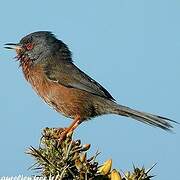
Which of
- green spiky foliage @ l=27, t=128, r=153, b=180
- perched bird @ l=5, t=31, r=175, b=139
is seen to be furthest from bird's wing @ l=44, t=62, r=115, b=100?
green spiky foliage @ l=27, t=128, r=153, b=180

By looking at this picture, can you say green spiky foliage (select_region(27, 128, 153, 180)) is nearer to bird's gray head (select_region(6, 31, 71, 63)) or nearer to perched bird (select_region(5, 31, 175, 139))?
perched bird (select_region(5, 31, 175, 139))

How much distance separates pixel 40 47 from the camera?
7.84m

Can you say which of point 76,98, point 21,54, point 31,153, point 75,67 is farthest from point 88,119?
point 31,153

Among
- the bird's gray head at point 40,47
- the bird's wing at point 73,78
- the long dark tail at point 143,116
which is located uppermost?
the bird's gray head at point 40,47

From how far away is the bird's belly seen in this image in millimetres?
7199

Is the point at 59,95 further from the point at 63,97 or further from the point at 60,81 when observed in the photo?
the point at 60,81

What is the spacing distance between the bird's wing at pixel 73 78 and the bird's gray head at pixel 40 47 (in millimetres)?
194

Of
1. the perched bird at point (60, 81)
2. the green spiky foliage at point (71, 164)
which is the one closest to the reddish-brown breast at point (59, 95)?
the perched bird at point (60, 81)

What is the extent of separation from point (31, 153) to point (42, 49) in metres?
4.84

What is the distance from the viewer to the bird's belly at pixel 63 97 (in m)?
7.20

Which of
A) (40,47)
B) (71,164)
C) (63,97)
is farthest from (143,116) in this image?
(71,164)

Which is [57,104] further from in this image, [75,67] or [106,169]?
[106,169]

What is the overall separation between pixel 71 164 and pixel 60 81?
4.78 metres

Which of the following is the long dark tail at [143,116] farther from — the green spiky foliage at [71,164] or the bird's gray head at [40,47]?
the green spiky foliage at [71,164]
